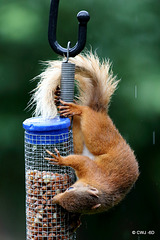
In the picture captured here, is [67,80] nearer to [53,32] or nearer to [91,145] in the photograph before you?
[53,32]

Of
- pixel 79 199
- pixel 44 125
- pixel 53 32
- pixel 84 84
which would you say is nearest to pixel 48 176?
pixel 79 199

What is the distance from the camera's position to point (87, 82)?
3373mm

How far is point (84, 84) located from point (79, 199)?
32.6 inches

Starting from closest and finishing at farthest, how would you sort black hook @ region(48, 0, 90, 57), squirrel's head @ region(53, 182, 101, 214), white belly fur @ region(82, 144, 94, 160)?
black hook @ region(48, 0, 90, 57)
squirrel's head @ region(53, 182, 101, 214)
white belly fur @ region(82, 144, 94, 160)

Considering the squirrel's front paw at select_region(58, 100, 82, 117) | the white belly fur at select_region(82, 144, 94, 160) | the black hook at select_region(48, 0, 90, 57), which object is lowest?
the white belly fur at select_region(82, 144, 94, 160)

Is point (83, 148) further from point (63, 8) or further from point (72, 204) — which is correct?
point (63, 8)

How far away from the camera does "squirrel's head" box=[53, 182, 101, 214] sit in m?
2.92

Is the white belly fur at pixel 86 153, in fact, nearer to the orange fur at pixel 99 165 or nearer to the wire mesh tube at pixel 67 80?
the orange fur at pixel 99 165

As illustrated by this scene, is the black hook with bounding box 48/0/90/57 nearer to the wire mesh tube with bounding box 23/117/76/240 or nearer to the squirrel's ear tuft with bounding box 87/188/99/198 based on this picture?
the wire mesh tube with bounding box 23/117/76/240

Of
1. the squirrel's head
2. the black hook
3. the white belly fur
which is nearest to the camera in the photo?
the black hook

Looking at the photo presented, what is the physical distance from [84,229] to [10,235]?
3.09 feet

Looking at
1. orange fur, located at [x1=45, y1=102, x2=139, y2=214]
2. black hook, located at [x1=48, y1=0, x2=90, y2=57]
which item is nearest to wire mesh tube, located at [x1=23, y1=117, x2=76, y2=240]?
orange fur, located at [x1=45, y1=102, x2=139, y2=214]

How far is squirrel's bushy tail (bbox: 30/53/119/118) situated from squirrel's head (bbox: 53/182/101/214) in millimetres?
462

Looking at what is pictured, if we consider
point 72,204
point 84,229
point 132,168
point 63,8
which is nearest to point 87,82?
point 132,168
